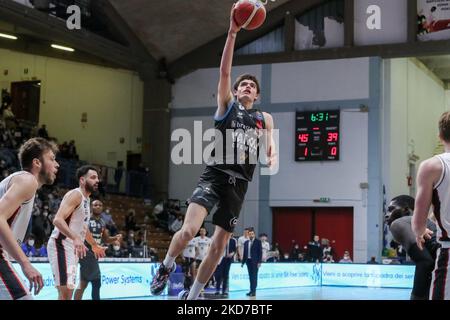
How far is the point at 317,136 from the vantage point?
28.5m

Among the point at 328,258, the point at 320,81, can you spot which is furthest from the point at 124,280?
the point at 320,81

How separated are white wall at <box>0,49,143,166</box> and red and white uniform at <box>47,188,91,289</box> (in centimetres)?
2087

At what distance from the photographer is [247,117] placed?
695 centimetres

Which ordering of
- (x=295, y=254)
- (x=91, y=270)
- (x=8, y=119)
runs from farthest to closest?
(x=295, y=254) < (x=8, y=119) < (x=91, y=270)

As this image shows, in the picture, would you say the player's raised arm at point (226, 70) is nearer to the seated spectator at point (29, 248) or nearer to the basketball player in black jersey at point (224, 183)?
the basketball player in black jersey at point (224, 183)

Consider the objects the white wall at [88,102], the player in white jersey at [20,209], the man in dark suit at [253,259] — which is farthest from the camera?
the white wall at [88,102]

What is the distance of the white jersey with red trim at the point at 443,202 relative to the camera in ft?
15.5

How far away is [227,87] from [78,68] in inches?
969

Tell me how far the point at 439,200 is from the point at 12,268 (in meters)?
3.07

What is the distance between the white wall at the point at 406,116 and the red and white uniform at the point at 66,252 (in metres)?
21.7

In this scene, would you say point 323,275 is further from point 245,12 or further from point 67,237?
point 245,12

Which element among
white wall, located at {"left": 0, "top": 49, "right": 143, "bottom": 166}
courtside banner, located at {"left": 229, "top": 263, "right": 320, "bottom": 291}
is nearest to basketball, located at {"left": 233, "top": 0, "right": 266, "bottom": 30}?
courtside banner, located at {"left": 229, "top": 263, "right": 320, "bottom": 291}

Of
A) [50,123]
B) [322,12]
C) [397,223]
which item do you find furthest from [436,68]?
Answer: [397,223]

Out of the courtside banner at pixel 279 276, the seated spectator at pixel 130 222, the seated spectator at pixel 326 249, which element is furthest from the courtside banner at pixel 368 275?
the seated spectator at pixel 130 222
